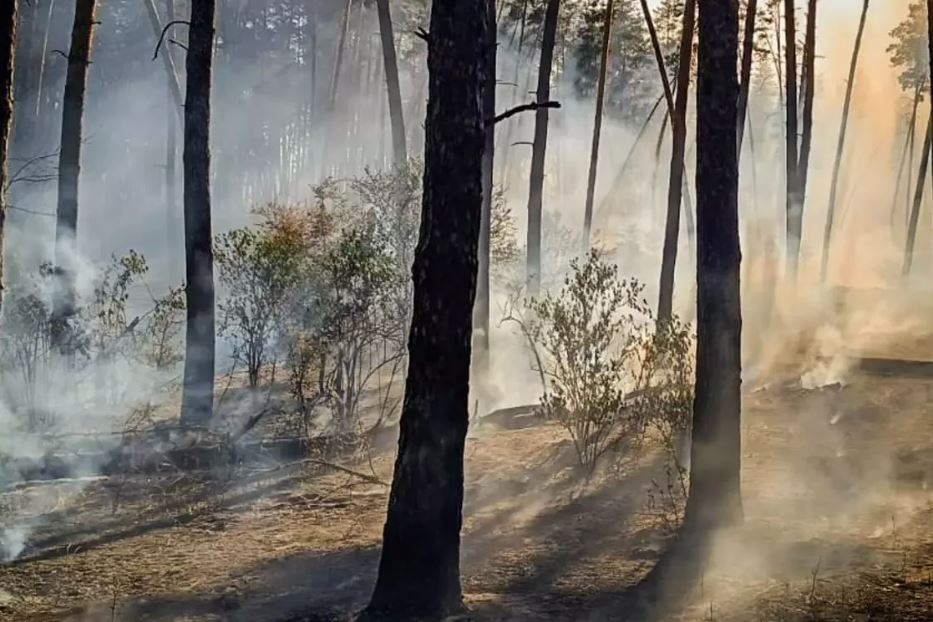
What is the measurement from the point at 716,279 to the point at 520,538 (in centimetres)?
266

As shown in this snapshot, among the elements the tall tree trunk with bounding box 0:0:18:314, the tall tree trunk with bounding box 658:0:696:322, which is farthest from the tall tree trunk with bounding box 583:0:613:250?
the tall tree trunk with bounding box 0:0:18:314

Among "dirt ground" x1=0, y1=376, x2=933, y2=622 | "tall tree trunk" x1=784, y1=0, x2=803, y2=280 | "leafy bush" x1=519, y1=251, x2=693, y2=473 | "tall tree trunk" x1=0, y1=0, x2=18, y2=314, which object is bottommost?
"dirt ground" x1=0, y1=376, x2=933, y2=622

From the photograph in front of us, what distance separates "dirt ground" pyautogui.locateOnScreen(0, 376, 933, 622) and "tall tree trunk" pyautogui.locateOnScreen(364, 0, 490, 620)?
1.87ft

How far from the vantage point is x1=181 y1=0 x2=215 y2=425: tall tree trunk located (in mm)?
11367

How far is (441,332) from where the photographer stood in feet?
17.4

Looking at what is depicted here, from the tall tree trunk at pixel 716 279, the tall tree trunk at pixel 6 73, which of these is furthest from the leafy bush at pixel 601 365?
the tall tree trunk at pixel 6 73

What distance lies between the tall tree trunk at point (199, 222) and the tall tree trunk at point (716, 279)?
677 centimetres

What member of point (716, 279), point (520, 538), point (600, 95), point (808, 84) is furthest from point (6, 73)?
point (808, 84)

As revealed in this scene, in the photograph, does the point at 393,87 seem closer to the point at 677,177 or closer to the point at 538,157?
the point at 538,157

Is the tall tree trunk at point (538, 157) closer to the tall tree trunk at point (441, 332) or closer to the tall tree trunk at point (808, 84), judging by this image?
the tall tree trunk at point (808, 84)

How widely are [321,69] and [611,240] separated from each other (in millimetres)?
17386

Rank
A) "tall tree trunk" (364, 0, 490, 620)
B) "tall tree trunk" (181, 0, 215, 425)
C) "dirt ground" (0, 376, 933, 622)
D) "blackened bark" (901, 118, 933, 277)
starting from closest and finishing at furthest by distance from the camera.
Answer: "tall tree trunk" (364, 0, 490, 620), "dirt ground" (0, 376, 933, 622), "tall tree trunk" (181, 0, 215, 425), "blackened bark" (901, 118, 933, 277)

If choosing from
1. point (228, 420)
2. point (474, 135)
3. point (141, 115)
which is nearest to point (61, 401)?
point (228, 420)

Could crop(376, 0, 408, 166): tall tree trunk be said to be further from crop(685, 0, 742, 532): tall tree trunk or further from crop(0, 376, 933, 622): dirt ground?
crop(685, 0, 742, 532): tall tree trunk
